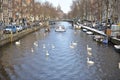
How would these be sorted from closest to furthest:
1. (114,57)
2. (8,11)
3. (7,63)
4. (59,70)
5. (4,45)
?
1. (59,70)
2. (7,63)
3. (114,57)
4. (4,45)
5. (8,11)

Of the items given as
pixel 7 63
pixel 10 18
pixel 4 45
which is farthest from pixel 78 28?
pixel 7 63

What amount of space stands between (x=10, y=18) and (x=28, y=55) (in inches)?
3588

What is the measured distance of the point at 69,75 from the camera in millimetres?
39250

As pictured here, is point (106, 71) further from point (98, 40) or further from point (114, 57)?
point (98, 40)

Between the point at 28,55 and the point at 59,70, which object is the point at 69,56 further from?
the point at 59,70

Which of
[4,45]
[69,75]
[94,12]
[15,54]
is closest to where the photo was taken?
[69,75]

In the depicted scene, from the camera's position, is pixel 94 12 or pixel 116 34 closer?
pixel 116 34

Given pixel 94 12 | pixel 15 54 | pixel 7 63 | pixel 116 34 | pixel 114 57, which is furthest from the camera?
pixel 94 12

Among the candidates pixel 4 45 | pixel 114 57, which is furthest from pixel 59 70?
pixel 4 45

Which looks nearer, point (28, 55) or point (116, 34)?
point (28, 55)

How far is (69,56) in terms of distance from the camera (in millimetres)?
53781

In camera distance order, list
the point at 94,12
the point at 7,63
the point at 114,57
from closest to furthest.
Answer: the point at 7,63
the point at 114,57
the point at 94,12

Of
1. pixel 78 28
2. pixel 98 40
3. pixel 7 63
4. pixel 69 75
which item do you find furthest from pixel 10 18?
pixel 69 75

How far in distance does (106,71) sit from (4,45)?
30.0 meters
